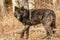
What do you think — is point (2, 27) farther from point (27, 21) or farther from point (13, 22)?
point (27, 21)

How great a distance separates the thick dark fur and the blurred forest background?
3 cm

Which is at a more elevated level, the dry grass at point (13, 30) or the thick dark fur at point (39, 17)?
the thick dark fur at point (39, 17)

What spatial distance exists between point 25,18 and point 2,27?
27 cm

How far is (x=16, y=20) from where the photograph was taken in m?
2.01

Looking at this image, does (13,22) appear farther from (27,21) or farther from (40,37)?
(40,37)

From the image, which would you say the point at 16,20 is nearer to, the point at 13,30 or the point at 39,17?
the point at 13,30

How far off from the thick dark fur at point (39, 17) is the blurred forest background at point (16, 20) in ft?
0.11

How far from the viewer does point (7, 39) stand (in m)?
2.05

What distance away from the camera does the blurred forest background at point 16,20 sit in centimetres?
197

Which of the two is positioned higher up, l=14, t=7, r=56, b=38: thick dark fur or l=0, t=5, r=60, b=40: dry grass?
l=14, t=7, r=56, b=38: thick dark fur

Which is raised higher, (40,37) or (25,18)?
(25,18)

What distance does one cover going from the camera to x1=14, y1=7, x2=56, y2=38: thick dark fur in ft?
6.46

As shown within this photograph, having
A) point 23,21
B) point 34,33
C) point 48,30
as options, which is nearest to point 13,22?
point 23,21

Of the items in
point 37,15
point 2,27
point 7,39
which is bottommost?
point 7,39
